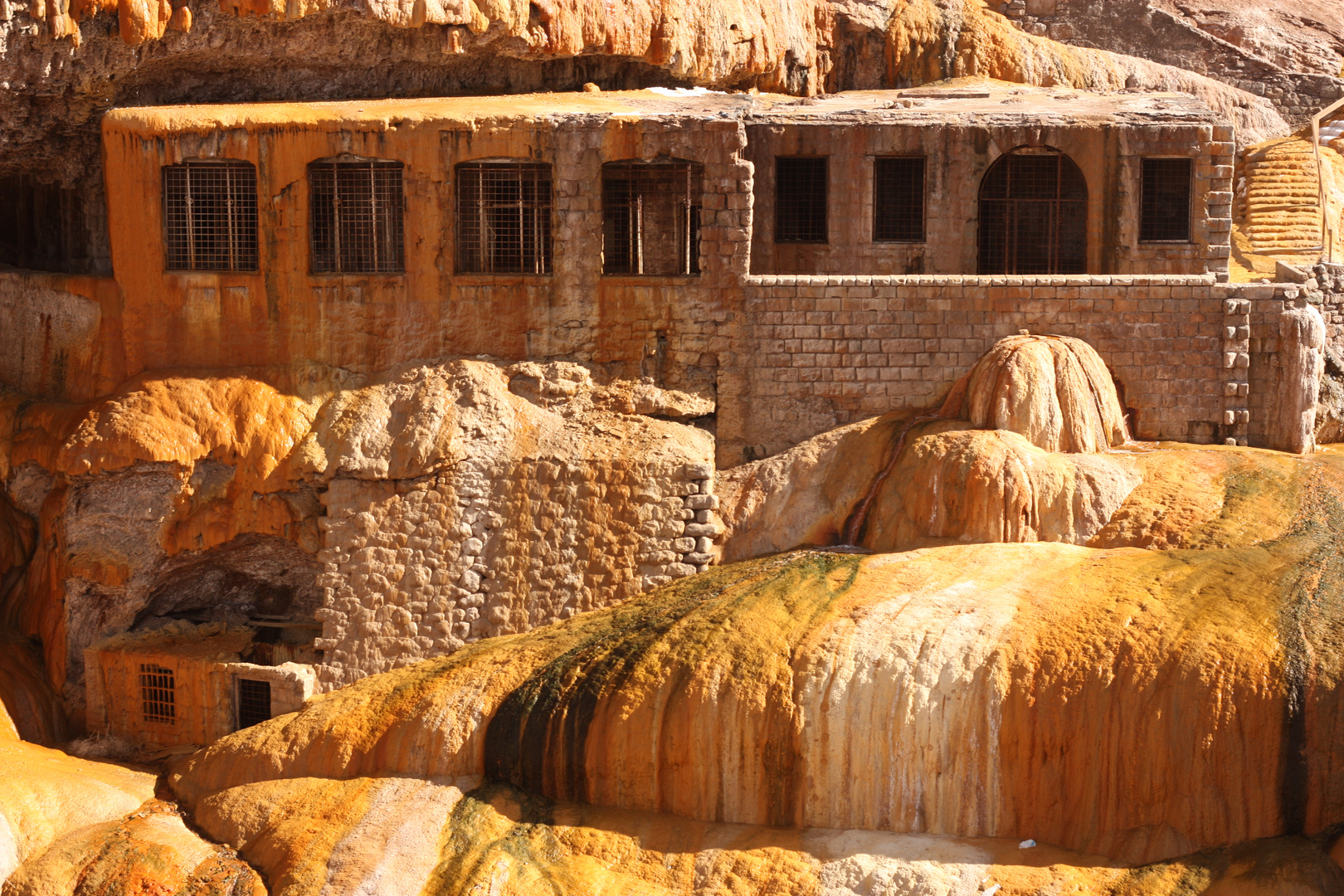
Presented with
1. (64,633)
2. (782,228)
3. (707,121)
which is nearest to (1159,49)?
(782,228)

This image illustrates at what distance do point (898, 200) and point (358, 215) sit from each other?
750 cm

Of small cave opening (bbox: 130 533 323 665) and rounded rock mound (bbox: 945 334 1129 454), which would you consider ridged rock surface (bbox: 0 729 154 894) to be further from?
rounded rock mound (bbox: 945 334 1129 454)

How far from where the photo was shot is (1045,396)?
17.4m

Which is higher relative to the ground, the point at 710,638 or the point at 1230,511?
the point at 1230,511

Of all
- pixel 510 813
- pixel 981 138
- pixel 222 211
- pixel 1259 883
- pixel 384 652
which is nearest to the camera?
pixel 1259 883

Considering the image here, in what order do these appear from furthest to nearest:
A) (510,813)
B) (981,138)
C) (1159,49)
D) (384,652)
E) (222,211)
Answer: (1159,49), (981,138), (222,211), (384,652), (510,813)

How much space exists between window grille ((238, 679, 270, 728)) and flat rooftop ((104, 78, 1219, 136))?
23.3ft

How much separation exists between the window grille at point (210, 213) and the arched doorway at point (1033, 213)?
10.1 metres

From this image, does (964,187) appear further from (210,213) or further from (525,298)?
(210,213)

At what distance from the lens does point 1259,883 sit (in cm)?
1230

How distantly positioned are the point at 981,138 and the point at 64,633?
546 inches

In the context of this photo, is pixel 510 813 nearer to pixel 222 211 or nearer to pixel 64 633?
pixel 64 633

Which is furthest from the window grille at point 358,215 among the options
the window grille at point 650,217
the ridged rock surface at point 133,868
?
the ridged rock surface at point 133,868

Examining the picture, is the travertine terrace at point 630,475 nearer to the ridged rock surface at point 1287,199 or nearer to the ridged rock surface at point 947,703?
the ridged rock surface at point 947,703
